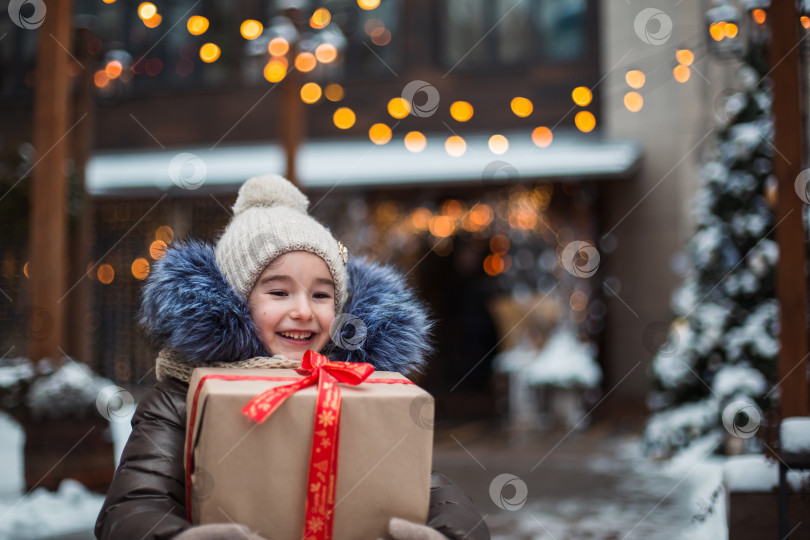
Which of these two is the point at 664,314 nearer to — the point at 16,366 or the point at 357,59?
the point at 357,59

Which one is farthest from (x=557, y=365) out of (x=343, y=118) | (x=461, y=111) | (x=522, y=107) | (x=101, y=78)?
(x=101, y=78)

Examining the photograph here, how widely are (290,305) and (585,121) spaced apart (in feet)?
33.8

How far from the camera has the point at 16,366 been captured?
513 cm

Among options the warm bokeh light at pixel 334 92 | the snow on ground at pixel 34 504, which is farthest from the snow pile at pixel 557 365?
the snow on ground at pixel 34 504

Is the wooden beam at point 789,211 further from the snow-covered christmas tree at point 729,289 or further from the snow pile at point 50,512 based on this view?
the snow pile at point 50,512

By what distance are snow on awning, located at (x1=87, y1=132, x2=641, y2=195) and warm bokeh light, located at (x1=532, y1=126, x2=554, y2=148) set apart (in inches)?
3.5

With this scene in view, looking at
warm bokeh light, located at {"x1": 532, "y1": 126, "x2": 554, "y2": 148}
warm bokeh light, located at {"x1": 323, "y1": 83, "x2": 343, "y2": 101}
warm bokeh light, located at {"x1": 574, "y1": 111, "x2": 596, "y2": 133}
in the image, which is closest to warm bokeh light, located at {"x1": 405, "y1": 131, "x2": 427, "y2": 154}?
warm bokeh light, located at {"x1": 323, "y1": 83, "x2": 343, "y2": 101}

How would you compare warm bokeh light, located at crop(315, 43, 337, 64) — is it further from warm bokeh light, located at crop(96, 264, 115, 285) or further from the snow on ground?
warm bokeh light, located at crop(96, 264, 115, 285)

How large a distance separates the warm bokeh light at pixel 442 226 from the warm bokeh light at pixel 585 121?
2232 mm

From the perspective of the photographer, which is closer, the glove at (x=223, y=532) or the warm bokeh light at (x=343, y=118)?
the glove at (x=223, y=532)

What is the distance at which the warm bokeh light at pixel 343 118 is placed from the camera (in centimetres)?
1202

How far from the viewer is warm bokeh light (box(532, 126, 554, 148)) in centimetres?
1088

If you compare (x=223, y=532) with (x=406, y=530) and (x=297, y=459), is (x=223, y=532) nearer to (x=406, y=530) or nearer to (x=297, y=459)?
(x=297, y=459)

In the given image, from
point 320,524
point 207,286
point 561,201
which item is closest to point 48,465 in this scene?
point 207,286
